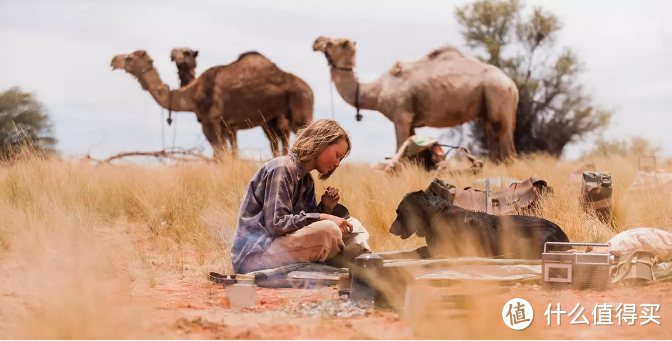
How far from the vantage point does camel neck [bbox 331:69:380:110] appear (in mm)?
14609

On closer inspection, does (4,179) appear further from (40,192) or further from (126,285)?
(126,285)

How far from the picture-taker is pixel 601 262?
4691mm

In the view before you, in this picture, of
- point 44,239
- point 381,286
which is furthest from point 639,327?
point 44,239

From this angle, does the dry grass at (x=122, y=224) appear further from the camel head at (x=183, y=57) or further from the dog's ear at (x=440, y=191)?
the camel head at (x=183, y=57)

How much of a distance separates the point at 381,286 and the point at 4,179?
5.83m

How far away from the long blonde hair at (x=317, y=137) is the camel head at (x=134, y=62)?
1009 cm

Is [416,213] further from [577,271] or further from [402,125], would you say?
[402,125]

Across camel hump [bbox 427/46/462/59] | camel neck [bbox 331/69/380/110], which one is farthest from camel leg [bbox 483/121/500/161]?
camel neck [bbox 331/69/380/110]

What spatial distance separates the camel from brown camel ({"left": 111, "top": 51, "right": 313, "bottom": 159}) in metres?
0.96

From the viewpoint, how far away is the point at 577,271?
474 centimetres

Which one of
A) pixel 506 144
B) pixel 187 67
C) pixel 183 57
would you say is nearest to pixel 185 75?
pixel 187 67

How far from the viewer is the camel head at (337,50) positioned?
567 inches

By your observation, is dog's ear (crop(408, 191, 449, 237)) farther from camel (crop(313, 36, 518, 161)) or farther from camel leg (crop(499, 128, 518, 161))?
camel leg (crop(499, 128, 518, 161))

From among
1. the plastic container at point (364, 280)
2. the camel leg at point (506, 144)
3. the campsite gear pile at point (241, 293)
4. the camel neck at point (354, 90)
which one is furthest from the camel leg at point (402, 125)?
the campsite gear pile at point (241, 293)
